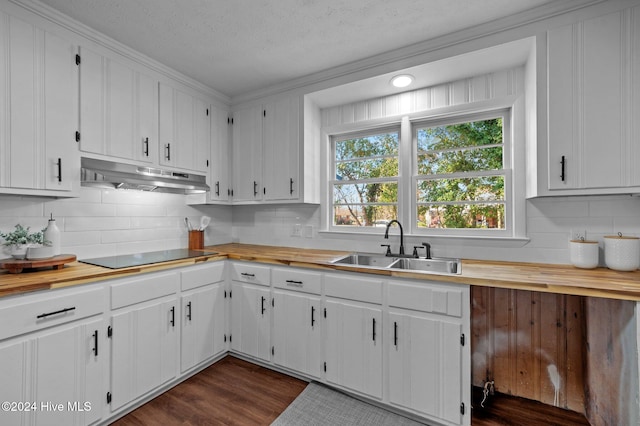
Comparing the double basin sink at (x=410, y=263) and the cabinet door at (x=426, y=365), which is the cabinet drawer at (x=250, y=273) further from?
the cabinet door at (x=426, y=365)

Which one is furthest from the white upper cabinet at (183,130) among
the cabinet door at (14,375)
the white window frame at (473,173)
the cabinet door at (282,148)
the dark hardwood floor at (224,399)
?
the white window frame at (473,173)

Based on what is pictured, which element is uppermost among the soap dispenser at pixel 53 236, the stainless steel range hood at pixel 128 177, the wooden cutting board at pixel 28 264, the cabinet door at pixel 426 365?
the stainless steel range hood at pixel 128 177

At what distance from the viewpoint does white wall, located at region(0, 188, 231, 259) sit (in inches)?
75.0

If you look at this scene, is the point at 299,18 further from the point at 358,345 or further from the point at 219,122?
the point at 358,345

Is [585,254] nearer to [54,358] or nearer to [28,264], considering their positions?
[54,358]

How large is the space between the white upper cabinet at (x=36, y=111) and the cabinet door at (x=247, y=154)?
137cm

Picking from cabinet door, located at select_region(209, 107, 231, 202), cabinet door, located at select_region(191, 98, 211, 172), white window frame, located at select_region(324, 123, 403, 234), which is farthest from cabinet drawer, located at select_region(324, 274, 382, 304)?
cabinet door, located at select_region(191, 98, 211, 172)

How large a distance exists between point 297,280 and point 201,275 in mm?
796

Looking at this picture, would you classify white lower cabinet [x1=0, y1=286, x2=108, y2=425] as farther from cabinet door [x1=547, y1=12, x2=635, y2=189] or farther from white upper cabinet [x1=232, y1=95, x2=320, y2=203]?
cabinet door [x1=547, y1=12, x2=635, y2=189]

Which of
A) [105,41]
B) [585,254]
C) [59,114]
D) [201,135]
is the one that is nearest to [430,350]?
[585,254]

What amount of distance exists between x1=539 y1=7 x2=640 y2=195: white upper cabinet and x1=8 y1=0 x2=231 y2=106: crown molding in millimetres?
2783

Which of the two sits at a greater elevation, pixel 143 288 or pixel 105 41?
pixel 105 41

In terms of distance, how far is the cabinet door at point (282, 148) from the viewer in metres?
2.70

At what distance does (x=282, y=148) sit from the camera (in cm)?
277
